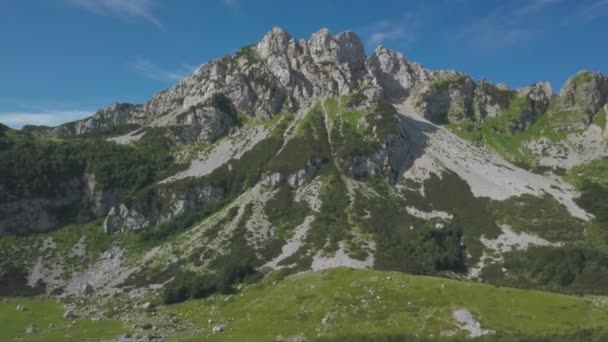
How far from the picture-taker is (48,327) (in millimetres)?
70438

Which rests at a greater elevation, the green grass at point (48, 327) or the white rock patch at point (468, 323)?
the white rock patch at point (468, 323)

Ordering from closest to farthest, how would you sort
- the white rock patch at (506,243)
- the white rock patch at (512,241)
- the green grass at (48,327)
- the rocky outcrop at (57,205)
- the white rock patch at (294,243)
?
the green grass at (48,327), the white rock patch at (506,243), the white rock patch at (294,243), the white rock patch at (512,241), the rocky outcrop at (57,205)

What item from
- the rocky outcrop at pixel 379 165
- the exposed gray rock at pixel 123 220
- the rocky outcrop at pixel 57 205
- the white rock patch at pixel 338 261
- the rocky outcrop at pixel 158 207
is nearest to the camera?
the white rock patch at pixel 338 261

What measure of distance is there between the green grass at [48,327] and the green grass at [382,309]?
11106 millimetres

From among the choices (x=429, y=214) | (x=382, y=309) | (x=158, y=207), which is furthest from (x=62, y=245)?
(x=382, y=309)

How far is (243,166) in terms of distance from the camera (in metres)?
199

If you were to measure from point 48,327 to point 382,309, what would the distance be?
46.6 metres

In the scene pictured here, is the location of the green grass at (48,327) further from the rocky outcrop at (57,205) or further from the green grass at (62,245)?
the rocky outcrop at (57,205)

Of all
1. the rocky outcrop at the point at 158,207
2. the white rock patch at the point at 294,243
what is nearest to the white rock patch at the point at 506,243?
the white rock patch at the point at 294,243

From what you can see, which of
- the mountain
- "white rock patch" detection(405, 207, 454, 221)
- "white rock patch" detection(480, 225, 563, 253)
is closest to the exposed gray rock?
the mountain

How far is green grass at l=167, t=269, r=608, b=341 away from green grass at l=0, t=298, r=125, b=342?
11.1 m

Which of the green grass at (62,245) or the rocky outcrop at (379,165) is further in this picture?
the rocky outcrop at (379,165)

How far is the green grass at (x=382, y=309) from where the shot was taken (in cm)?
5628

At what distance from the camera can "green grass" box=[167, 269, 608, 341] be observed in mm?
56281
